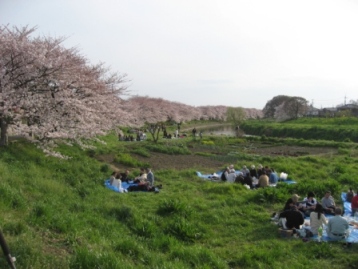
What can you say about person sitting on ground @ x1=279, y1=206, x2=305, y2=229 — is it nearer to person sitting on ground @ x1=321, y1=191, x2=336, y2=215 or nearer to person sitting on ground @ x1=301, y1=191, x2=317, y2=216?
person sitting on ground @ x1=301, y1=191, x2=317, y2=216

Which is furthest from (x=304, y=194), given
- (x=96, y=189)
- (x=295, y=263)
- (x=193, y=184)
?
(x=96, y=189)

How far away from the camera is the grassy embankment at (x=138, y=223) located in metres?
5.73

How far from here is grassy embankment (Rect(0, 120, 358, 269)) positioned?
18.8 ft

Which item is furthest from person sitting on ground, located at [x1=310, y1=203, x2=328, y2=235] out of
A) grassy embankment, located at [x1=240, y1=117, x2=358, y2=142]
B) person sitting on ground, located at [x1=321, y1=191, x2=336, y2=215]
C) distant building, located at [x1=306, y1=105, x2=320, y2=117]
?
distant building, located at [x1=306, y1=105, x2=320, y2=117]

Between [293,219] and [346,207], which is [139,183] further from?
[346,207]

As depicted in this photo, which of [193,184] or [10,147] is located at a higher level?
[10,147]

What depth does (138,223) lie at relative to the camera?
27.7 ft

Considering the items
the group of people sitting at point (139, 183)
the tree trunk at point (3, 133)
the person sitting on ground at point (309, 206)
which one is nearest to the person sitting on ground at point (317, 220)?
the person sitting on ground at point (309, 206)

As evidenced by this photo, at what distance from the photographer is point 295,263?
700 cm

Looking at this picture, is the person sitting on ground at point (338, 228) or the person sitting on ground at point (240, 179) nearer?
the person sitting on ground at point (338, 228)

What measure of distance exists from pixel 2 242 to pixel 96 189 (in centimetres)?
888

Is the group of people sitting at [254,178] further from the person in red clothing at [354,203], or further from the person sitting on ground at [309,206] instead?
the person in red clothing at [354,203]

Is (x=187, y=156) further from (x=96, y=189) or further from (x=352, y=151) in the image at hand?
(x=352, y=151)

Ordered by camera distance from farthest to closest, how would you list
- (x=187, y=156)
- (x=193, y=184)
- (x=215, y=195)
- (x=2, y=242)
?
(x=187, y=156)
(x=193, y=184)
(x=215, y=195)
(x=2, y=242)
